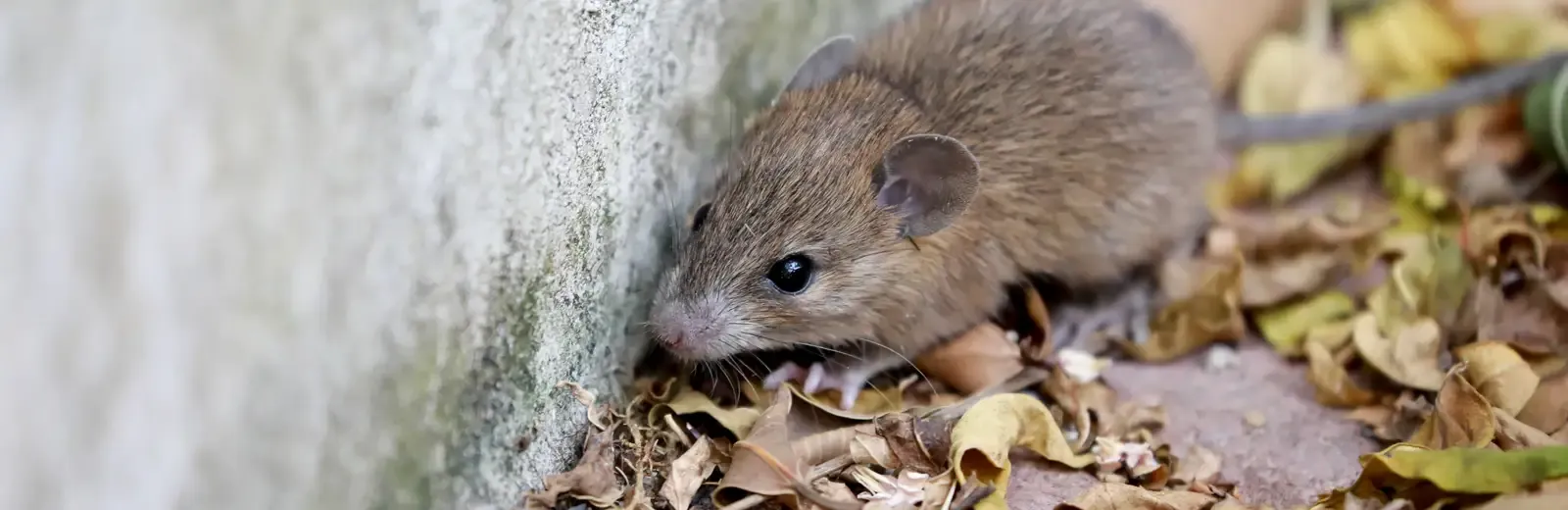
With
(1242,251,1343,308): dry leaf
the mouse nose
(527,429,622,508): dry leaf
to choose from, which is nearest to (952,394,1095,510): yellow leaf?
the mouse nose

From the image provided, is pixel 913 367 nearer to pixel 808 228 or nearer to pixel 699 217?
pixel 808 228

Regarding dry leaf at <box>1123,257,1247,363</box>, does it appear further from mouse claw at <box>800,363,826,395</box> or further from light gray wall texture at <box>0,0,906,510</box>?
light gray wall texture at <box>0,0,906,510</box>

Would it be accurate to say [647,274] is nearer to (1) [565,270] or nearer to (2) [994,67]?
(1) [565,270]

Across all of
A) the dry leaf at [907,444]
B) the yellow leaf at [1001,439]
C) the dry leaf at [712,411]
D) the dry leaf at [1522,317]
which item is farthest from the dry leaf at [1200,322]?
the dry leaf at [712,411]

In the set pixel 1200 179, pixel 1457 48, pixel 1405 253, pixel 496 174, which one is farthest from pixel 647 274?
pixel 1457 48

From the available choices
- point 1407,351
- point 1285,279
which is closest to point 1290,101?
point 1285,279

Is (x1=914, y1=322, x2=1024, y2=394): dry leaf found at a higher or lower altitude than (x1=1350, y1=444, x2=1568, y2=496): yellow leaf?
lower
